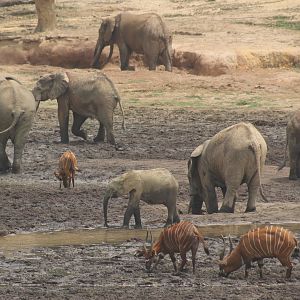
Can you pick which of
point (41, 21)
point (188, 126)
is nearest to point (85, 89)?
point (188, 126)

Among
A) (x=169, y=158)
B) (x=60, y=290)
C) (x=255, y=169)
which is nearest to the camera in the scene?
(x=60, y=290)

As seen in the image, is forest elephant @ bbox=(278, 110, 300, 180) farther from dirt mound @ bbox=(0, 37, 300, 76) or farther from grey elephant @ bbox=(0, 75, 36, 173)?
dirt mound @ bbox=(0, 37, 300, 76)

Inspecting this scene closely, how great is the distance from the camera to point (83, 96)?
69.6 feet

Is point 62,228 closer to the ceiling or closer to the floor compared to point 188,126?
closer to the ceiling

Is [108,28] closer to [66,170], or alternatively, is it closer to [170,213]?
[66,170]

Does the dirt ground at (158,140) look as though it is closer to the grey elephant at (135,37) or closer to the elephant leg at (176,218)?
the elephant leg at (176,218)

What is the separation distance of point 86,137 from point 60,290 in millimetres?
10916

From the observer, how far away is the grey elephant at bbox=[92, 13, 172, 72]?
30312mm

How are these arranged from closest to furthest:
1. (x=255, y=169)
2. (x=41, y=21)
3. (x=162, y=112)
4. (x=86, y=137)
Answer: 1. (x=255, y=169)
2. (x=86, y=137)
3. (x=162, y=112)
4. (x=41, y=21)

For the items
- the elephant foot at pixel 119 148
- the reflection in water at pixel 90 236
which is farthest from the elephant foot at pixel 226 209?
the elephant foot at pixel 119 148

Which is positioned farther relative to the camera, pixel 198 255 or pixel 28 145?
pixel 28 145

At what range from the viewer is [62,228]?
14461mm

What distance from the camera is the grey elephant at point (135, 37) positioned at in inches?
1193

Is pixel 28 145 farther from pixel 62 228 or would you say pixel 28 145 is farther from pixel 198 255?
pixel 198 255
